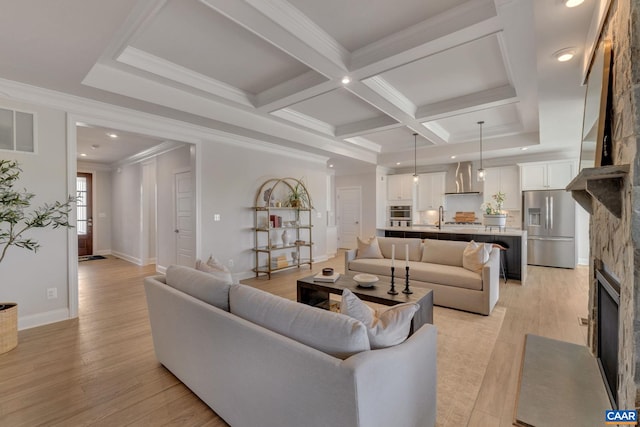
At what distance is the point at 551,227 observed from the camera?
Result: 20.0ft

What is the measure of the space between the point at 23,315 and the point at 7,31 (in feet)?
9.07

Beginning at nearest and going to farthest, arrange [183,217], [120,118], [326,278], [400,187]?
[326,278] < [120,118] < [183,217] < [400,187]

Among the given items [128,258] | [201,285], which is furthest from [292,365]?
[128,258]

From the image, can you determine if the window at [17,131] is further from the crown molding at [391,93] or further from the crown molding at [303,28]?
the crown molding at [391,93]

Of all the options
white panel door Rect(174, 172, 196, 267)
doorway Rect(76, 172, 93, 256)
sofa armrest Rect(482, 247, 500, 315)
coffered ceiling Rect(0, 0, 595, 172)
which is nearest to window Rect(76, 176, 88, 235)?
doorway Rect(76, 172, 93, 256)

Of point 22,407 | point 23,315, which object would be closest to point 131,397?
point 22,407

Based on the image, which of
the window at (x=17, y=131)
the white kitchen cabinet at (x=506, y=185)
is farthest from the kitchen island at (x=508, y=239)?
the window at (x=17, y=131)

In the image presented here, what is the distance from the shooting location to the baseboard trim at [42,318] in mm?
3119

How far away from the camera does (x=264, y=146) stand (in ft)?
18.2

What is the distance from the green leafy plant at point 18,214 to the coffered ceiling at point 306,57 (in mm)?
984

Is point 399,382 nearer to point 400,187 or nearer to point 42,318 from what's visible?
point 42,318

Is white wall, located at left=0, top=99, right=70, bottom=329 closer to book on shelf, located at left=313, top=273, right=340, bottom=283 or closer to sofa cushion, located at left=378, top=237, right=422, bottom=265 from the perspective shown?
book on shelf, located at left=313, top=273, right=340, bottom=283

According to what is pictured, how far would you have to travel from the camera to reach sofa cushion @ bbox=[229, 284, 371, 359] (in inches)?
50.3

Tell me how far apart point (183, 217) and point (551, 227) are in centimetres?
743
